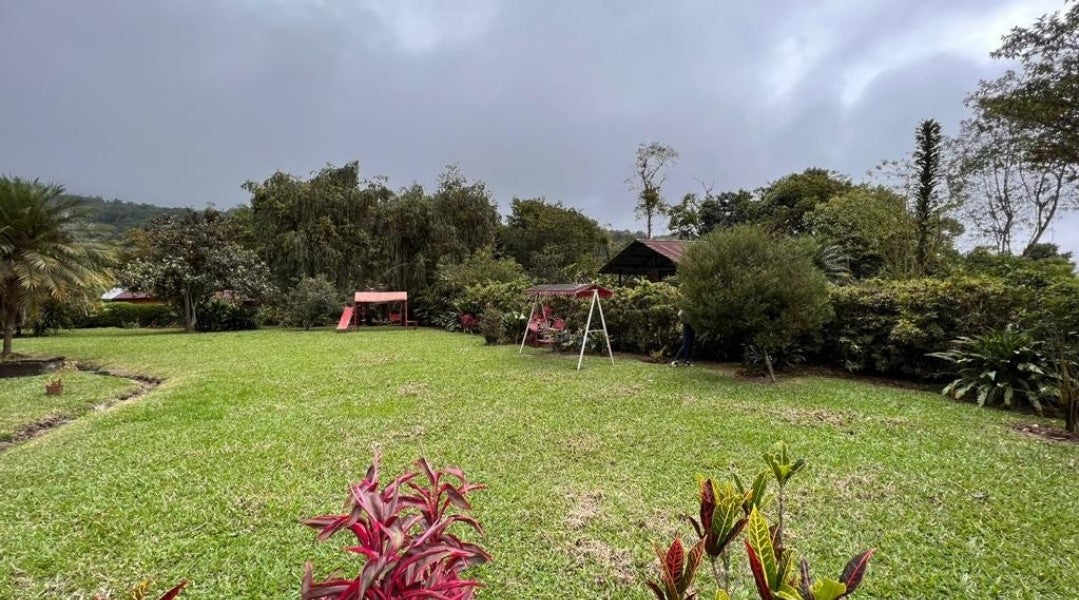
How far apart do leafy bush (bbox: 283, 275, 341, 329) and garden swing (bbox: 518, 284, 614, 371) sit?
31.4 ft

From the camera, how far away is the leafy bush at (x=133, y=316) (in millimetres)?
21734

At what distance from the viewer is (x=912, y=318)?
7.57 m

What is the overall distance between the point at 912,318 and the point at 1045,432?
9.00 ft

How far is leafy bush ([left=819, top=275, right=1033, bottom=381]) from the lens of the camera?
→ 7223 mm

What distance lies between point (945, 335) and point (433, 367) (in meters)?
7.52

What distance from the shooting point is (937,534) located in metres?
2.98

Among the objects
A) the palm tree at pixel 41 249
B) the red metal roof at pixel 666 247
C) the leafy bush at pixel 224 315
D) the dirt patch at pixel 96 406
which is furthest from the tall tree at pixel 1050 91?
the leafy bush at pixel 224 315

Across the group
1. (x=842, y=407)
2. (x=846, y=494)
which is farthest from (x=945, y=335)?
(x=846, y=494)

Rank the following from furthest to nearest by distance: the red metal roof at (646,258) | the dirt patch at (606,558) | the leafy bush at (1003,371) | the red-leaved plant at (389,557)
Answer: the red metal roof at (646,258) < the leafy bush at (1003,371) < the dirt patch at (606,558) < the red-leaved plant at (389,557)

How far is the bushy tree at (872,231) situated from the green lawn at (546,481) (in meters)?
13.6

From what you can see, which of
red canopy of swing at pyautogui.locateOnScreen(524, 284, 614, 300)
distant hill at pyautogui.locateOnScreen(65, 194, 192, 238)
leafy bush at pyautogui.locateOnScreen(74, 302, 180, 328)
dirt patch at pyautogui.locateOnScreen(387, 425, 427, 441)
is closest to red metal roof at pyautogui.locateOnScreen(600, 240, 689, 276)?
red canopy of swing at pyautogui.locateOnScreen(524, 284, 614, 300)

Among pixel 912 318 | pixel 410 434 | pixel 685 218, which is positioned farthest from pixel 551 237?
pixel 410 434

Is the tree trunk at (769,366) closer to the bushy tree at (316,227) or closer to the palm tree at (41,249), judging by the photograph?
A: the palm tree at (41,249)

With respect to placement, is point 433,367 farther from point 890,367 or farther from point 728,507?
point 728,507
